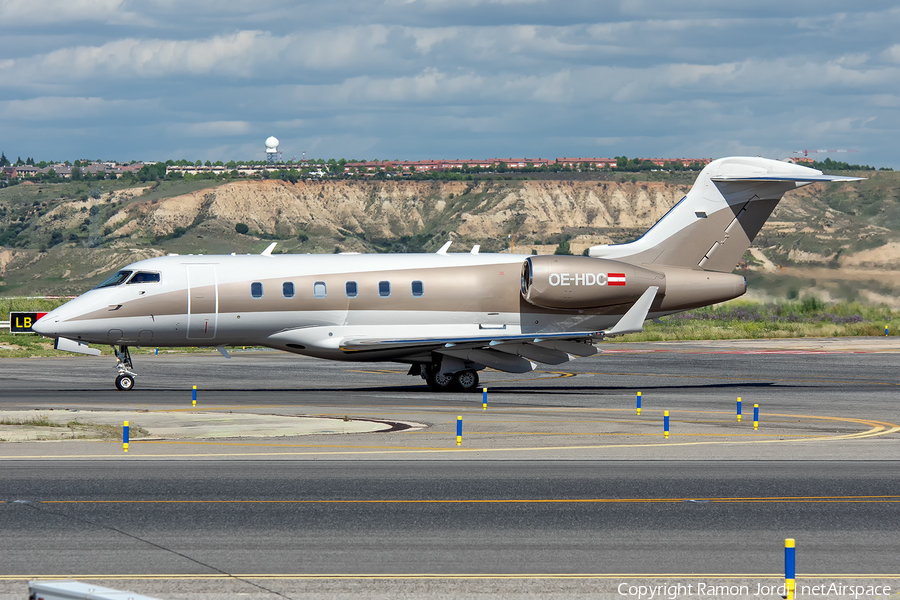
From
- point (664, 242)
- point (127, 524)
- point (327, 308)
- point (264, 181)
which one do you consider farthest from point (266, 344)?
point (264, 181)

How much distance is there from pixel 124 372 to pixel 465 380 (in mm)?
10029

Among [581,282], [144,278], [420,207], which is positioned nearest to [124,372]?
[144,278]

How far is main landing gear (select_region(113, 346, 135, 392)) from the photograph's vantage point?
3041 cm

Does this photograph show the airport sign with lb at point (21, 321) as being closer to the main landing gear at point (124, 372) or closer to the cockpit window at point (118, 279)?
the main landing gear at point (124, 372)

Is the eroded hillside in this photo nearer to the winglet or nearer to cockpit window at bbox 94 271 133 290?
cockpit window at bbox 94 271 133 290

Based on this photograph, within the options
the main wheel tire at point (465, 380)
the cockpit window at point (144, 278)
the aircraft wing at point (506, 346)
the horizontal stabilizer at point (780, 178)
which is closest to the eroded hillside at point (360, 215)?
the horizontal stabilizer at point (780, 178)

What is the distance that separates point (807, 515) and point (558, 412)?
12194 millimetres

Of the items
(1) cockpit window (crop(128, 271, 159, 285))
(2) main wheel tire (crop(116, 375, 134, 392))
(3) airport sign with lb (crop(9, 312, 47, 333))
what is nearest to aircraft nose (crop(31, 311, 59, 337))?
Result: (1) cockpit window (crop(128, 271, 159, 285))

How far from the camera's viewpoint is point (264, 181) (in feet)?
591

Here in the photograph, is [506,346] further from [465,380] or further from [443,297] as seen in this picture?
[443,297]

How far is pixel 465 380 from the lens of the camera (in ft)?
103

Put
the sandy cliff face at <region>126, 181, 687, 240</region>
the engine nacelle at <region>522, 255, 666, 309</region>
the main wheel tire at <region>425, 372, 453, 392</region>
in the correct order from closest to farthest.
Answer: the engine nacelle at <region>522, 255, 666, 309</region> < the main wheel tire at <region>425, 372, 453, 392</region> < the sandy cliff face at <region>126, 181, 687, 240</region>

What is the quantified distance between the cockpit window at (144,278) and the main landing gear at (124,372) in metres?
2.17

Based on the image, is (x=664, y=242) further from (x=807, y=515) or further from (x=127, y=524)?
(x=127, y=524)
